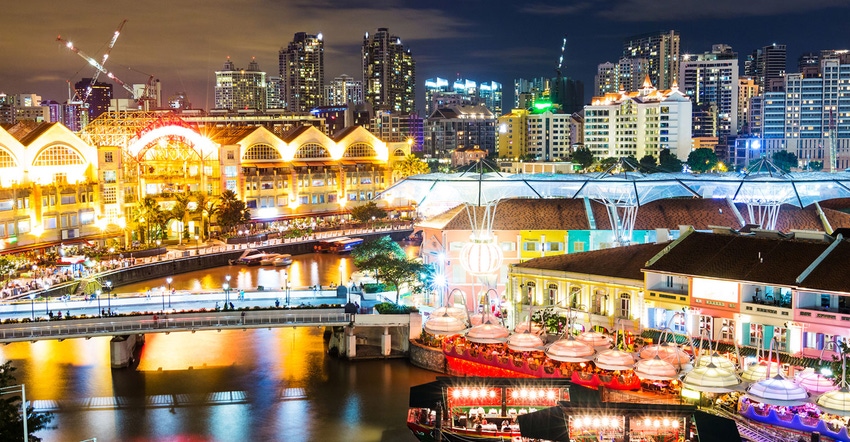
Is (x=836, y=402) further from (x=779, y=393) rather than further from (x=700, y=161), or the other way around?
(x=700, y=161)

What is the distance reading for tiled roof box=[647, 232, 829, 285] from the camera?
35688 mm

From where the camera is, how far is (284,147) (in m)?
101

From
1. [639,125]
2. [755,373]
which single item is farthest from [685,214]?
[639,125]

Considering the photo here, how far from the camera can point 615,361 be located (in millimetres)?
35406

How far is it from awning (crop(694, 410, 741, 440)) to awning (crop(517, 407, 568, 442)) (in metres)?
3.67

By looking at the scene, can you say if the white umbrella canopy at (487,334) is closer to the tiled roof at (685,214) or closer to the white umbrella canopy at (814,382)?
the white umbrella canopy at (814,382)

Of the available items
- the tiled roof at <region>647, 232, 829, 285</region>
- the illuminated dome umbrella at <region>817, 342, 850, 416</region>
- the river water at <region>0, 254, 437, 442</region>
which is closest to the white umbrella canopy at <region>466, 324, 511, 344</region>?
the river water at <region>0, 254, 437, 442</region>

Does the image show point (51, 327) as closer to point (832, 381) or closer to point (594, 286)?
point (594, 286)

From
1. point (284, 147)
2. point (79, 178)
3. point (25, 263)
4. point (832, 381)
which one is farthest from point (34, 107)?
point (832, 381)

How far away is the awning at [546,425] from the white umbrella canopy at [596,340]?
9216 millimetres

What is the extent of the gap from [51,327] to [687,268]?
25.6 metres

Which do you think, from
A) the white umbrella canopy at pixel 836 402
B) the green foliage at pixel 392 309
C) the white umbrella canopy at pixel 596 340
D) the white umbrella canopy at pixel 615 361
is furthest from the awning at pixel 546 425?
the green foliage at pixel 392 309

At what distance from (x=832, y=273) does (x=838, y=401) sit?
253 inches

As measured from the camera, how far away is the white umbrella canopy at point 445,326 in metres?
41.5
